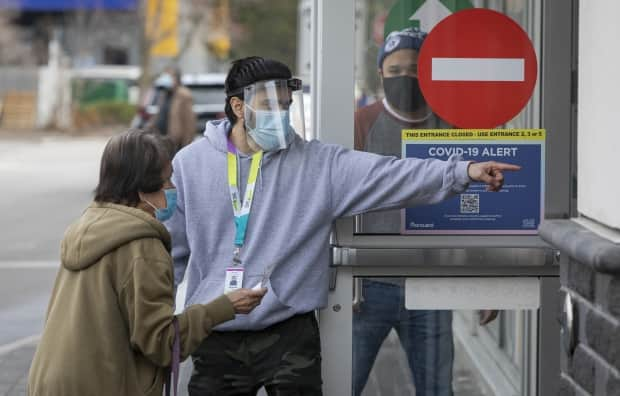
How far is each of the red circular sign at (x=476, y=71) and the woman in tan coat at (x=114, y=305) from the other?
150 centimetres

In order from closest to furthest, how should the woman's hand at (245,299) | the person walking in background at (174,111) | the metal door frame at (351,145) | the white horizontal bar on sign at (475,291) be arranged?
the woman's hand at (245,299) < the metal door frame at (351,145) < the white horizontal bar on sign at (475,291) < the person walking in background at (174,111)

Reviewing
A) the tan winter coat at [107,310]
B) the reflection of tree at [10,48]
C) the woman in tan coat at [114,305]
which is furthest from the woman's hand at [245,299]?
the reflection of tree at [10,48]

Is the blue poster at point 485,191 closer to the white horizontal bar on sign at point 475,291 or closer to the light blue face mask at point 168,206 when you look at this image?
the white horizontal bar on sign at point 475,291

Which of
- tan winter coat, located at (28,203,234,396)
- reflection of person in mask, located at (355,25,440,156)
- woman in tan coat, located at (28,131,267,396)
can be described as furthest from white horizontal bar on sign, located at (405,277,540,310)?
tan winter coat, located at (28,203,234,396)

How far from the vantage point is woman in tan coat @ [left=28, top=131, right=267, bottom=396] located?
3641 millimetres

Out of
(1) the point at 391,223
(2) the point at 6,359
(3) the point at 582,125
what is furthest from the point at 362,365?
(2) the point at 6,359

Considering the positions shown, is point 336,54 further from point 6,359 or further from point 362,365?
point 6,359

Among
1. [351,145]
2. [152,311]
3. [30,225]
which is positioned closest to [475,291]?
[351,145]

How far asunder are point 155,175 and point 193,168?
1.85 feet

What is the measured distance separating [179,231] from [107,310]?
33.7 inches

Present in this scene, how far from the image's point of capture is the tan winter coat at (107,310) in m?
3.64

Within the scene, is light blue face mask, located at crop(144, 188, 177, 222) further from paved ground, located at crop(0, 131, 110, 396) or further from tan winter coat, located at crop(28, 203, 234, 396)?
paved ground, located at crop(0, 131, 110, 396)

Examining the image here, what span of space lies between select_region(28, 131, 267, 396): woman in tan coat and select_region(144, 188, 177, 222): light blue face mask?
0.69 feet

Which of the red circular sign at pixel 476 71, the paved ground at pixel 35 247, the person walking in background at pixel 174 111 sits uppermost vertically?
the person walking in background at pixel 174 111
